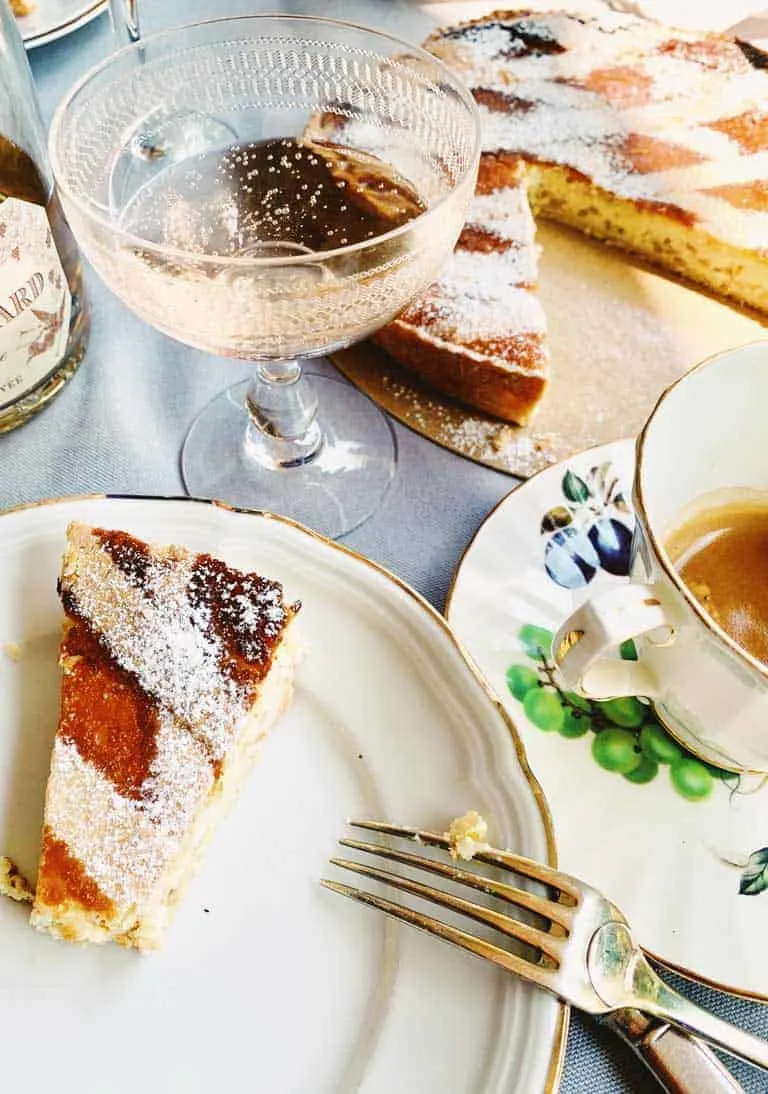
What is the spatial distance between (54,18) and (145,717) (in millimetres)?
1288

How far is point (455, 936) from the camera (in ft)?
2.59

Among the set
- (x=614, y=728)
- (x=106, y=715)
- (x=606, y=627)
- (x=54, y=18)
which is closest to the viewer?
(x=606, y=627)

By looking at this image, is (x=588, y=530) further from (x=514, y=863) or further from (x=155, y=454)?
(x=155, y=454)

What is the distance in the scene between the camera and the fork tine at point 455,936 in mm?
756

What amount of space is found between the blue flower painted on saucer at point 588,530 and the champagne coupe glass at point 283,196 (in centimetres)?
23

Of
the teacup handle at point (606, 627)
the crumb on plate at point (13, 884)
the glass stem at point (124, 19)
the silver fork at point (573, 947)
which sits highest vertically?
the glass stem at point (124, 19)

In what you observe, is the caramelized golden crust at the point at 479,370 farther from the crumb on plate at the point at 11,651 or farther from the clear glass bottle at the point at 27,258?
the crumb on plate at the point at 11,651

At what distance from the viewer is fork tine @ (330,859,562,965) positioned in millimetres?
769

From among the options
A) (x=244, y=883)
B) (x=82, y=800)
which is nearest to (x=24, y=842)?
(x=82, y=800)

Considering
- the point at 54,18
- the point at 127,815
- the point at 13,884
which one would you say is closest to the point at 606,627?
the point at 127,815

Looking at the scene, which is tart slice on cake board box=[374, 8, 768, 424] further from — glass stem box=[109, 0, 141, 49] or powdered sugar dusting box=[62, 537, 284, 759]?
powdered sugar dusting box=[62, 537, 284, 759]

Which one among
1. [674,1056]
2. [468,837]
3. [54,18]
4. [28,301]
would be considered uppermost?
[54,18]

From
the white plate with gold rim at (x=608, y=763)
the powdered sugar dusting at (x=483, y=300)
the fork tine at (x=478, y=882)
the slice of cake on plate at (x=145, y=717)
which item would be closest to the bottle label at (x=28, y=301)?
the slice of cake on plate at (x=145, y=717)

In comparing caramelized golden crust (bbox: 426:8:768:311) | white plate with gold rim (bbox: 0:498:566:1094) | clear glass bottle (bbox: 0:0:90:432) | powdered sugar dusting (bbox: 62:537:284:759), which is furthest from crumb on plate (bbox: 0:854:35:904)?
caramelized golden crust (bbox: 426:8:768:311)
